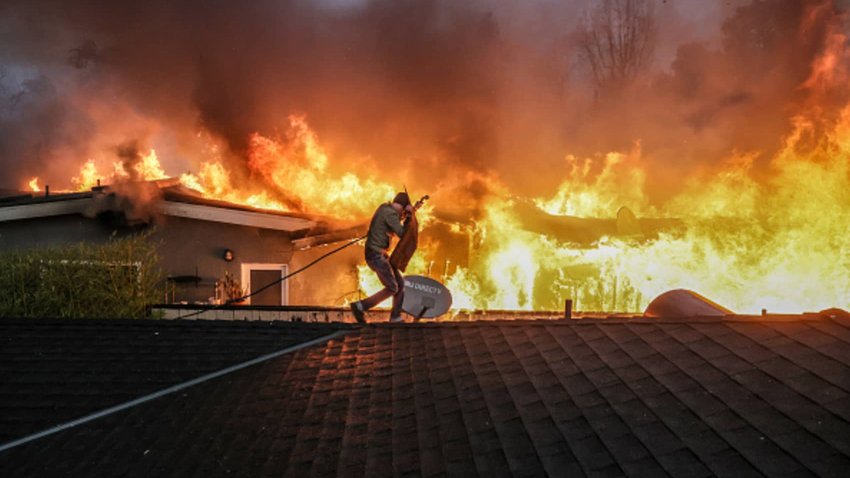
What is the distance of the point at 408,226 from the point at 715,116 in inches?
837

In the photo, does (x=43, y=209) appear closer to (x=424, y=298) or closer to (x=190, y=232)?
(x=190, y=232)

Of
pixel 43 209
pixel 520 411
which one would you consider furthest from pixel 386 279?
pixel 43 209

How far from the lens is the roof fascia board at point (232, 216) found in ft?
41.8

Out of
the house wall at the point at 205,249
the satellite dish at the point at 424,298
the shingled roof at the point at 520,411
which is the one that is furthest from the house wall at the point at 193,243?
the shingled roof at the point at 520,411

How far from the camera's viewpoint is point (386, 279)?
358 inches

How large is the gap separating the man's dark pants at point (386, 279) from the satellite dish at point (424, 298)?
136 mm

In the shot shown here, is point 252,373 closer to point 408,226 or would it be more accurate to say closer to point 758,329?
point 408,226

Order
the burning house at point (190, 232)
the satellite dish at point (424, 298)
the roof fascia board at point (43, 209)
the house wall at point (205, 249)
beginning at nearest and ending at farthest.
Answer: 1. the satellite dish at point (424, 298)
2. the roof fascia board at point (43, 209)
3. the burning house at point (190, 232)
4. the house wall at point (205, 249)

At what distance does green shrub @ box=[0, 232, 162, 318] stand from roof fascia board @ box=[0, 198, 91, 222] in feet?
7.58

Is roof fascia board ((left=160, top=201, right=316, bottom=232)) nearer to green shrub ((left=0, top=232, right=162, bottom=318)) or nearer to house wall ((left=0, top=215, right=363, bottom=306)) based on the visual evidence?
house wall ((left=0, top=215, right=363, bottom=306))

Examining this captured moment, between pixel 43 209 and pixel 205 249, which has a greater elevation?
pixel 43 209

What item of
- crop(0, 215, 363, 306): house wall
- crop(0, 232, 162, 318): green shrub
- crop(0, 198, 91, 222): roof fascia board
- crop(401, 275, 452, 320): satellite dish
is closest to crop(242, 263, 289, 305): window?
crop(0, 215, 363, 306): house wall

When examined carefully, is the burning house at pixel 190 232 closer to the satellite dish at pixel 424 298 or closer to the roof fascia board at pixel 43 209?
the roof fascia board at pixel 43 209

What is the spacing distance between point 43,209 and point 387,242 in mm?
7839
